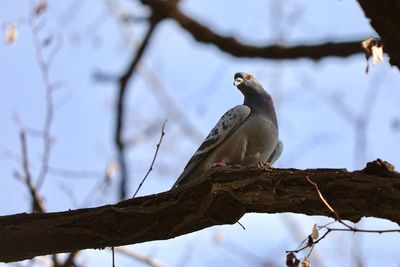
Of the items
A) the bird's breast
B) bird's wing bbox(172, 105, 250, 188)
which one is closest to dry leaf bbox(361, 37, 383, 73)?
the bird's breast

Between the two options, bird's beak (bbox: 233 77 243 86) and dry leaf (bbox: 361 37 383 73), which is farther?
bird's beak (bbox: 233 77 243 86)

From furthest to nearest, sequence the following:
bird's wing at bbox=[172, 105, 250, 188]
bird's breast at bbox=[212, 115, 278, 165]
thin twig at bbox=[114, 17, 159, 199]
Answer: thin twig at bbox=[114, 17, 159, 199] → bird's wing at bbox=[172, 105, 250, 188] → bird's breast at bbox=[212, 115, 278, 165]

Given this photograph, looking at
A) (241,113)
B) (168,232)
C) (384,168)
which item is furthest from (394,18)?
(241,113)

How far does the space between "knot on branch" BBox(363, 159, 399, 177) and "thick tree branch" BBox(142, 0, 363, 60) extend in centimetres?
417

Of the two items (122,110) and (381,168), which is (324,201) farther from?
(122,110)

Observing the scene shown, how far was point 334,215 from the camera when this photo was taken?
3275 millimetres

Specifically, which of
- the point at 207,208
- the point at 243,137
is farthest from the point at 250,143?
the point at 207,208

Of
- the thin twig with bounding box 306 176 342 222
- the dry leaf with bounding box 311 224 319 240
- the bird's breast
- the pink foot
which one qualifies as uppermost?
the bird's breast

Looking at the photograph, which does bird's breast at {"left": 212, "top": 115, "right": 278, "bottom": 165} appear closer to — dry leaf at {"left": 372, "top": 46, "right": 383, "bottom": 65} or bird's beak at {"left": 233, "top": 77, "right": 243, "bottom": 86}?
bird's beak at {"left": 233, "top": 77, "right": 243, "bottom": 86}

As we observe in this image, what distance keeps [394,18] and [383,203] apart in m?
0.89

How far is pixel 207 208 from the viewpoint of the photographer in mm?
3498

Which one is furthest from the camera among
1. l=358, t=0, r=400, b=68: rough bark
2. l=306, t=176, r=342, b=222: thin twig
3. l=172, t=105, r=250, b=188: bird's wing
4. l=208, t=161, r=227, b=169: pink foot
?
l=172, t=105, r=250, b=188: bird's wing

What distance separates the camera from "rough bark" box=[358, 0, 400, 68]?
271 centimetres

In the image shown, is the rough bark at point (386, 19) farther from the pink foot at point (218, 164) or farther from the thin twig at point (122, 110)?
the thin twig at point (122, 110)
